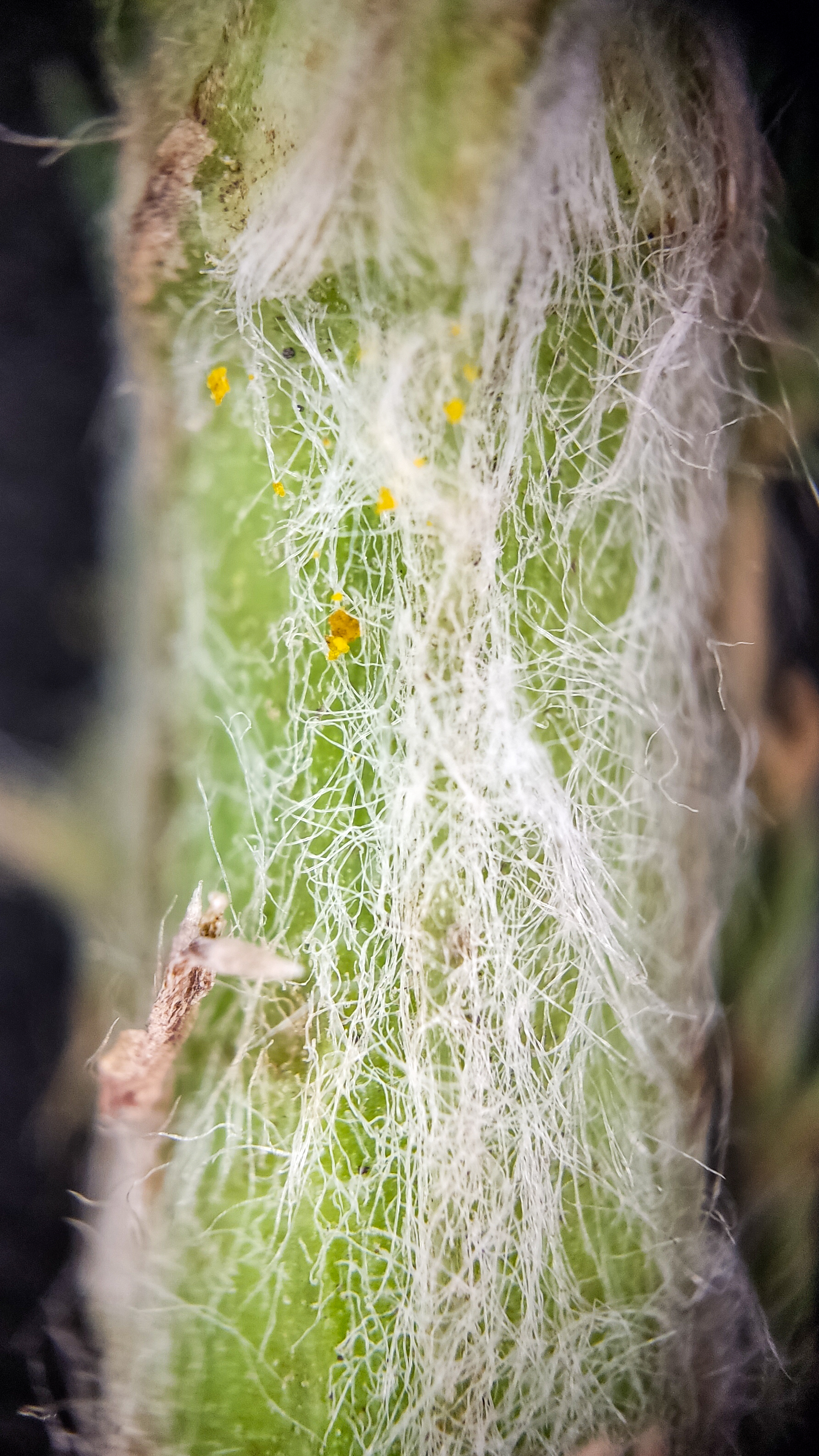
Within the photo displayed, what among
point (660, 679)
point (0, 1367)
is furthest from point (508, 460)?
point (0, 1367)

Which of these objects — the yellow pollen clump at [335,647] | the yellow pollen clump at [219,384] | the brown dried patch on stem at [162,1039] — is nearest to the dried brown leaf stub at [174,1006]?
the brown dried patch on stem at [162,1039]

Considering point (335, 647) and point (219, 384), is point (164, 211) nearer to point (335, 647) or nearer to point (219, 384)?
point (219, 384)

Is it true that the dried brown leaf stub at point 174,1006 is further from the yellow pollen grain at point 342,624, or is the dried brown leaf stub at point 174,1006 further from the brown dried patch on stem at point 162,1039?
the yellow pollen grain at point 342,624

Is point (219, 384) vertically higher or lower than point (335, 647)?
higher

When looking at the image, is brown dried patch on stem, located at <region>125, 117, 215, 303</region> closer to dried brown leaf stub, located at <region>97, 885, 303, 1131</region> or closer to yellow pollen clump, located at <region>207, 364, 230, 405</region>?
yellow pollen clump, located at <region>207, 364, 230, 405</region>

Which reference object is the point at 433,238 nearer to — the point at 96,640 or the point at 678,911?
the point at 96,640

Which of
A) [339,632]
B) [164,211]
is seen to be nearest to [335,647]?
[339,632]
